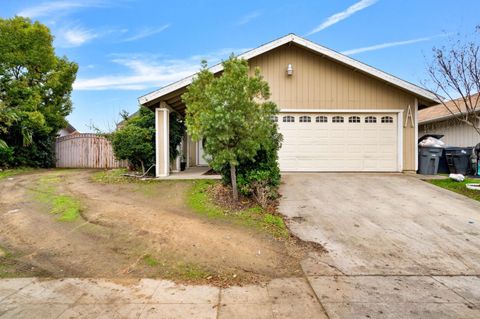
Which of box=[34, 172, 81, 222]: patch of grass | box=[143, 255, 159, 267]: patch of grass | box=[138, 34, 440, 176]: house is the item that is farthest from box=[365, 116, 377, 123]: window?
box=[34, 172, 81, 222]: patch of grass

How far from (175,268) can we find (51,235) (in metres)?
2.82

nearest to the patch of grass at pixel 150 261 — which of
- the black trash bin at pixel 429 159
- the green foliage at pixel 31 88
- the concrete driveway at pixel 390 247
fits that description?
the concrete driveway at pixel 390 247

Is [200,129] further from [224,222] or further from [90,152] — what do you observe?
[90,152]

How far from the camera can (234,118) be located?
6.05m

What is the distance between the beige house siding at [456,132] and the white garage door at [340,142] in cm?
436

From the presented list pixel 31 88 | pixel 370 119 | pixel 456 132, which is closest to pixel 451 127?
pixel 456 132

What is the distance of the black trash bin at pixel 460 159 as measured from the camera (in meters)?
11.0

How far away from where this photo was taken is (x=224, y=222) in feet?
18.9

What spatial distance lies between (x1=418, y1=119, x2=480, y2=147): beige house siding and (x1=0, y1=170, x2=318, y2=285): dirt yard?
11981 millimetres

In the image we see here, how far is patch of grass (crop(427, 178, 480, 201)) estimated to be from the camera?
25.9 ft

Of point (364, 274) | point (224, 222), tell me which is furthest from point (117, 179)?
point (364, 274)

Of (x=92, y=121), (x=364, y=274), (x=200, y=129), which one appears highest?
(x=92, y=121)

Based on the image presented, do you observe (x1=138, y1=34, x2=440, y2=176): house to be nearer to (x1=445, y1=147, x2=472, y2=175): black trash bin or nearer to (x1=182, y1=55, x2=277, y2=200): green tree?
(x1=445, y1=147, x2=472, y2=175): black trash bin

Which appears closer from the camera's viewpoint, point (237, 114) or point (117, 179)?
point (237, 114)
